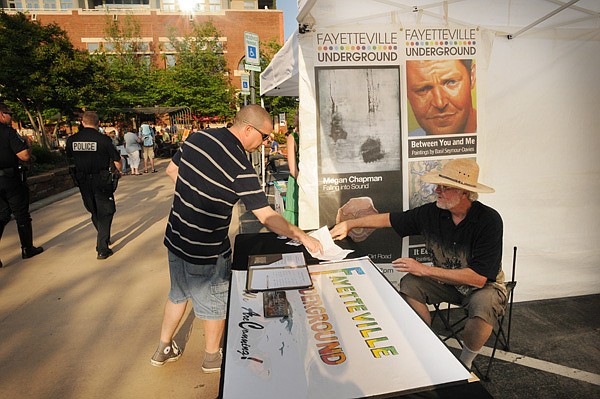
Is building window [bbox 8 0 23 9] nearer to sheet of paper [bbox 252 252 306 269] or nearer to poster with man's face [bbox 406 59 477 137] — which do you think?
poster with man's face [bbox 406 59 477 137]

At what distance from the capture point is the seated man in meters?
2.42

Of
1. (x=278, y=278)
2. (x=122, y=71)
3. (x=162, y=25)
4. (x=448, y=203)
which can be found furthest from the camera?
(x=162, y=25)

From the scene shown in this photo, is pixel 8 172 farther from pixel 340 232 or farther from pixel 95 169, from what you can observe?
pixel 340 232

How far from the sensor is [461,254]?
261 cm

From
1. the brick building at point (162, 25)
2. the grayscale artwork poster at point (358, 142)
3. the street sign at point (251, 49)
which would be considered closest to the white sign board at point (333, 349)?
the grayscale artwork poster at point (358, 142)

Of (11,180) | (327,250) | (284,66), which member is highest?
(284,66)

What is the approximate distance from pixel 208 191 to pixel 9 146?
4.01 m

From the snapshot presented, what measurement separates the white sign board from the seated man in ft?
2.22

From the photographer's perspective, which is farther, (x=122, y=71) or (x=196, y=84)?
(x=196, y=84)

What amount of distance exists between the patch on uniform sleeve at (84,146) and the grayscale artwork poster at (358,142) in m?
3.30

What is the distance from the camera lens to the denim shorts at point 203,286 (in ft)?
8.52

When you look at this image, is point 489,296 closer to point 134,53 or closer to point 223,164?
point 223,164

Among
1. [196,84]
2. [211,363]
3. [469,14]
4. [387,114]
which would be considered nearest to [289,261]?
[211,363]

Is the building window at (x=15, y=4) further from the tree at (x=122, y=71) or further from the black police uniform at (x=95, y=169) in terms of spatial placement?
the black police uniform at (x=95, y=169)
